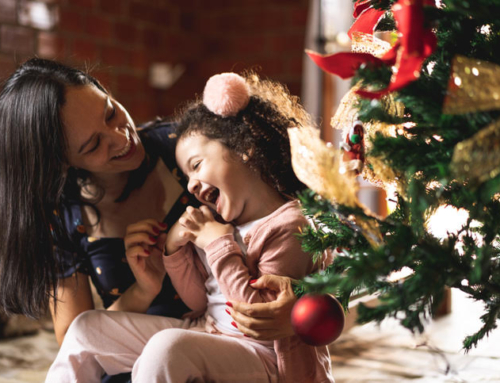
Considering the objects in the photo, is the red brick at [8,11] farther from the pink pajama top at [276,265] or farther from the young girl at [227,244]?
the pink pajama top at [276,265]

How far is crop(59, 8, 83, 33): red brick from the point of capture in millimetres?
2391

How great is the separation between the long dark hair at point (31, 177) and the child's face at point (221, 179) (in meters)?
0.25

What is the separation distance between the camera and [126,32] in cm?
269

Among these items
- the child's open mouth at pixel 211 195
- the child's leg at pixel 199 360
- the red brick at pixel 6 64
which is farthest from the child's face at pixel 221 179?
the red brick at pixel 6 64

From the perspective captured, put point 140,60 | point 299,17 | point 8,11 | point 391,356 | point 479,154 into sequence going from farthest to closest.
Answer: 1. point 299,17
2. point 140,60
3. point 8,11
4. point 391,356
5. point 479,154

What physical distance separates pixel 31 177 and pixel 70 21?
1.52 meters

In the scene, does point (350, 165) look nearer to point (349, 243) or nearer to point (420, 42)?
point (349, 243)

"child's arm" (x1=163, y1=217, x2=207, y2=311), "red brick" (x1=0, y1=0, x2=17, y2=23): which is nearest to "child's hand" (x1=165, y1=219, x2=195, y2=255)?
"child's arm" (x1=163, y1=217, x2=207, y2=311)

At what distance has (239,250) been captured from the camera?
→ 105 centimetres

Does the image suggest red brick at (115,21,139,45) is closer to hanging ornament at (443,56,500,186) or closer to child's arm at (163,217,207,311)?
child's arm at (163,217,207,311)

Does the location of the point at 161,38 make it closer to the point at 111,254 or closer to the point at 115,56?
the point at 115,56

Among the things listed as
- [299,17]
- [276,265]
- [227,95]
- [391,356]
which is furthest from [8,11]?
[391,356]

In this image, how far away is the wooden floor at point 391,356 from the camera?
1500mm

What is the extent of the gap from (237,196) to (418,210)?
1.68 ft
